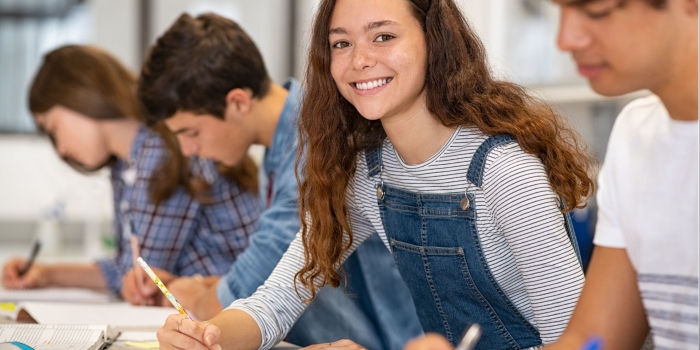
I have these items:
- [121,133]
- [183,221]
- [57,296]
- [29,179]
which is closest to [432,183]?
[183,221]

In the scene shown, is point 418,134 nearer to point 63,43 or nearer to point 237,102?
point 237,102

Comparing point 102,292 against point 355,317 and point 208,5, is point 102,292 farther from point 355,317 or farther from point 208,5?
point 208,5

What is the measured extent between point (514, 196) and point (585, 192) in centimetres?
15

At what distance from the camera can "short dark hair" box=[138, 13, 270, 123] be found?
1733mm

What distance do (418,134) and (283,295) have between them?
1.19 feet

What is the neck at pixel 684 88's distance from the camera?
786 mm

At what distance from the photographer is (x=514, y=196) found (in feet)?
3.84

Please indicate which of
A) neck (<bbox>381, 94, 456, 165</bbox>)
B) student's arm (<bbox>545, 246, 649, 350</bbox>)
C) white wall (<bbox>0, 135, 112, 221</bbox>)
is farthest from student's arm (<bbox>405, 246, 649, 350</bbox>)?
white wall (<bbox>0, 135, 112, 221</bbox>)

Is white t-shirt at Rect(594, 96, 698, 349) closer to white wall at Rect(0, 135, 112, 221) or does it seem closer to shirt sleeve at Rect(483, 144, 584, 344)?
shirt sleeve at Rect(483, 144, 584, 344)

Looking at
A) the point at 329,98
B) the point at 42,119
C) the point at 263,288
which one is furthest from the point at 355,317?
the point at 42,119

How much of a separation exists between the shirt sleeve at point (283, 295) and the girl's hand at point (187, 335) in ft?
0.38

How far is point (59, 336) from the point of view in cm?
133

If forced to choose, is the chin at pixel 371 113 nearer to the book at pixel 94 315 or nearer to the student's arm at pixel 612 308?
the student's arm at pixel 612 308

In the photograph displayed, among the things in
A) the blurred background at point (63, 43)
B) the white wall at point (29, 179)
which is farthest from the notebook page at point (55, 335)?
the white wall at point (29, 179)
